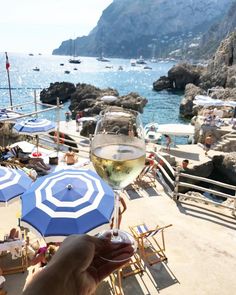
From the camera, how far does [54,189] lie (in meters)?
5.46

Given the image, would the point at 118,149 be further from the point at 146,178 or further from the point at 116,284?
the point at 146,178

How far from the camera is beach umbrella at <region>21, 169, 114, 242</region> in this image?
489 cm

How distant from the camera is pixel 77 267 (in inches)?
36.4

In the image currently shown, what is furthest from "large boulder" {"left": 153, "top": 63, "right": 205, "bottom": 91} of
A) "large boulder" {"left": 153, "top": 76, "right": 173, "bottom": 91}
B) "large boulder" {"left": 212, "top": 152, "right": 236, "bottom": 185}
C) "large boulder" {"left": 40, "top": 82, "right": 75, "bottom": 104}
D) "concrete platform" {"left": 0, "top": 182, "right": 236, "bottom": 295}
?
"concrete platform" {"left": 0, "top": 182, "right": 236, "bottom": 295}

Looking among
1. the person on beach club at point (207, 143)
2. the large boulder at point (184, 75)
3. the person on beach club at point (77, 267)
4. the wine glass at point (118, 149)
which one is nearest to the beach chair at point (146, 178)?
the person on beach club at point (207, 143)

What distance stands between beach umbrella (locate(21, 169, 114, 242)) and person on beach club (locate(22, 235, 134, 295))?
3.75m

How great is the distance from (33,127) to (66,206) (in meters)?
7.16

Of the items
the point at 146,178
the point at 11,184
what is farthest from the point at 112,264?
the point at 146,178

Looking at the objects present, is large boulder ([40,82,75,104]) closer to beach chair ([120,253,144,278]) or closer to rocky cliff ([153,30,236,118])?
rocky cliff ([153,30,236,118])

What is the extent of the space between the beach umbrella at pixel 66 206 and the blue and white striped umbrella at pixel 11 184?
708 mm

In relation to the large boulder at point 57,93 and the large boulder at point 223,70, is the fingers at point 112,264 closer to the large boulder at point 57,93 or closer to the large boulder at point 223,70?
the large boulder at point 223,70

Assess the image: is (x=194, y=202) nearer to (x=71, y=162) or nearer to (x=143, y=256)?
(x=143, y=256)

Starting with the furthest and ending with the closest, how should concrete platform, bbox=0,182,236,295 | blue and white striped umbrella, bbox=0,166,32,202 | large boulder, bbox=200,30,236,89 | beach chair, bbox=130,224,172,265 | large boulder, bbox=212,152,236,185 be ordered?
1. large boulder, bbox=200,30,236,89
2. large boulder, bbox=212,152,236,185
3. beach chair, bbox=130,224,172,265
4. blue and white striped umbrella, bbox=0,166,32,202
5. concrete platform, bbox=0,182,236,295

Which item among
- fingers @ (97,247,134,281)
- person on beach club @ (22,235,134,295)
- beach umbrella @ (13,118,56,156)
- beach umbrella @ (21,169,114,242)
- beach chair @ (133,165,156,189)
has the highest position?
person on beach club @ (22,235,134,295)
